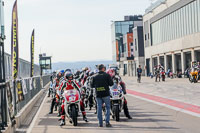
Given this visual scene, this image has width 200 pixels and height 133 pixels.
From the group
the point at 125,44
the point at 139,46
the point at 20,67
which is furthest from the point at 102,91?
the point at 125,44

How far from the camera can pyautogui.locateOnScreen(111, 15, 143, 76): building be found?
252 ft

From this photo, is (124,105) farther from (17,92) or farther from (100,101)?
(17,92)

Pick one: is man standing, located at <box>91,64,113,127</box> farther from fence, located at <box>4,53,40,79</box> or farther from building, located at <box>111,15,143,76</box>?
building, located at <box>111,15,143,76</box>

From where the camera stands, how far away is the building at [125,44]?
76.8 metres

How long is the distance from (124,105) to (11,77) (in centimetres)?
406

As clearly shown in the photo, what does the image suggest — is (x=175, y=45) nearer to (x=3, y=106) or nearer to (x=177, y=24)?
(x=177, y=24)

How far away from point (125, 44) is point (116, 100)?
73828 mm

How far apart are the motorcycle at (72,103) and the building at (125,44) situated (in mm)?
56368

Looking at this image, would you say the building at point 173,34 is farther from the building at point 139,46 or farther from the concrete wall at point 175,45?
the building at point 139,46

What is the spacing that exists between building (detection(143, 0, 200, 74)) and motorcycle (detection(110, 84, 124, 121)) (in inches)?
1157

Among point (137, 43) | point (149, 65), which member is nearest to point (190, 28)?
point (149, 65)

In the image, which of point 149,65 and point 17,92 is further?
point 149,65

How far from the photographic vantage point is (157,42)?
5659 cm

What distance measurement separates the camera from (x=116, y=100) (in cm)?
1120
